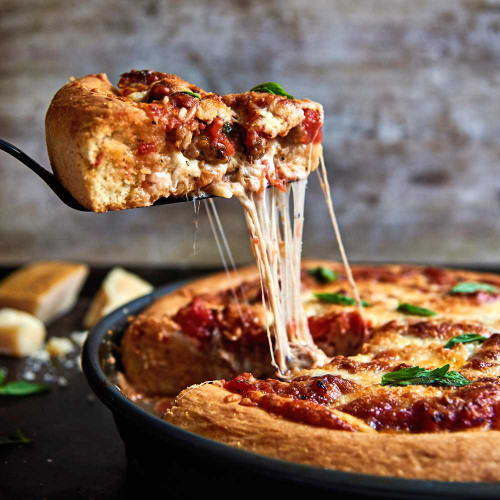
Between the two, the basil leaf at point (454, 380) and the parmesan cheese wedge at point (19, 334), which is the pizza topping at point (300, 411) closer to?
the basil leaf at point (454, 380)

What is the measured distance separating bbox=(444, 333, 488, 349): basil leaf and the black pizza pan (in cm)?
118

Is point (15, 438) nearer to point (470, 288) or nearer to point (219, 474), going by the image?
point (219, 474)

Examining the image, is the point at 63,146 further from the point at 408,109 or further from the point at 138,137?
the point at 408,109

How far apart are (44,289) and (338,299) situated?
2533 millimetres

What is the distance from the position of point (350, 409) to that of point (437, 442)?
0.36 meters

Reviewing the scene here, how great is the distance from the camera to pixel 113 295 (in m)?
5.13

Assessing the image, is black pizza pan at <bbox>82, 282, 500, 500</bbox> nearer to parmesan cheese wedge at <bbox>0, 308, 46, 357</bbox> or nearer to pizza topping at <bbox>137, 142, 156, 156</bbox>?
pizza topping at <bbox>137, 142, 156, 156</bbox>

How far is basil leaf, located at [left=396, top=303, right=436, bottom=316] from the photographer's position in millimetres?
3545

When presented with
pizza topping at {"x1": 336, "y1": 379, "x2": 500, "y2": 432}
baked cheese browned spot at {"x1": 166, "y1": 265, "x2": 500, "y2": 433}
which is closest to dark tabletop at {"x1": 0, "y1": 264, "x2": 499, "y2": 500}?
baked cheese browned spot at {"x1": 166, "y1": 265, "x2": 500, "y2": 433}

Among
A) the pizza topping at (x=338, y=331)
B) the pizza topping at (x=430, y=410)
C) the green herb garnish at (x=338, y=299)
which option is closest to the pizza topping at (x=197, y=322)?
the pizza topping at (x=338, y=331)

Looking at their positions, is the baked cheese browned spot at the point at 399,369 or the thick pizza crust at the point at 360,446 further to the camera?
the baked cheese browned spot at the point at 399,369

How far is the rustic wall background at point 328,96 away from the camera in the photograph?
6.43 metres

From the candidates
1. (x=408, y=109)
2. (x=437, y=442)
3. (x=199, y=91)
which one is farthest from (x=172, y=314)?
(x=408, y=109)

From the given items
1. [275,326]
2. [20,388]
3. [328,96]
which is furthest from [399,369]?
[328,96]
